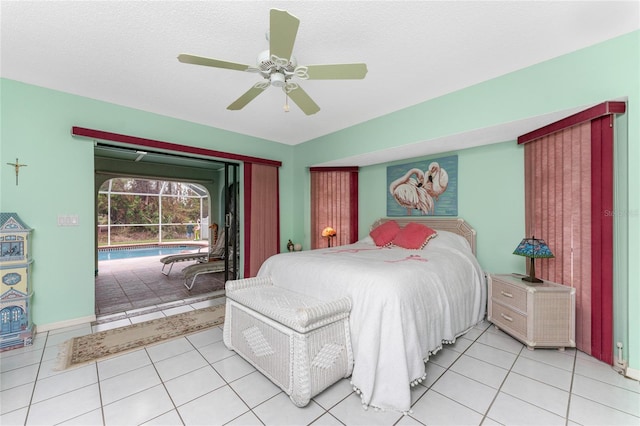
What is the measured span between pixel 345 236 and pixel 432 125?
2.45 m

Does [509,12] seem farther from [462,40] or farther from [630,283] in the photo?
Result: [630,283]

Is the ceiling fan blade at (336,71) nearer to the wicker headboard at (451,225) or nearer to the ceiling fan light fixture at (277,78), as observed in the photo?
the ceiling fan light fixture at (277,78)

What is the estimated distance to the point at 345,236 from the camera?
494cm

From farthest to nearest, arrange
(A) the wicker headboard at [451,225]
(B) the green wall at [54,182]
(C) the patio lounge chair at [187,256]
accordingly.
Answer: (C) the patio lounge chair at [187,256], (A) the wicker headboard at [451,225], (B) the green wall at [54,182]

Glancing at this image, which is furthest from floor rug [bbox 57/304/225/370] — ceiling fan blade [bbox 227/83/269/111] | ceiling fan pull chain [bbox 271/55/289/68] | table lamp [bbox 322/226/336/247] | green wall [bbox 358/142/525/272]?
green wall [bbox 358/142/525/272]

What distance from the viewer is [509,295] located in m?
2.72

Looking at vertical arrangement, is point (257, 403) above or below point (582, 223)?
below

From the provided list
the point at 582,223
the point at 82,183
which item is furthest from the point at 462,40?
the point at 82,183

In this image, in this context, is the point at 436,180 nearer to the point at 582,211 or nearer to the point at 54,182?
the point at 582,211

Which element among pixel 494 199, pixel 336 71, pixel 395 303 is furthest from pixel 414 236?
pixel 336 71

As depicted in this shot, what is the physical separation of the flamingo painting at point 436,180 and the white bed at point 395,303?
3.48ft

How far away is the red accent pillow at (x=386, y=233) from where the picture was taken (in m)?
3.95

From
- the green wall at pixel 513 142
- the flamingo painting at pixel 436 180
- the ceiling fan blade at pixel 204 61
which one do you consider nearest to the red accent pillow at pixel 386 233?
the green wall at pixel 513 142

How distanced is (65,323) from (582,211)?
5482 mm
